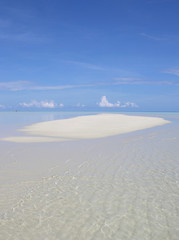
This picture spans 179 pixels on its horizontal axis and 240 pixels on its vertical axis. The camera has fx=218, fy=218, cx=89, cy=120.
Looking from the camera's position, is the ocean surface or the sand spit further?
the sand spit

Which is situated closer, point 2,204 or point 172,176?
point 2,204

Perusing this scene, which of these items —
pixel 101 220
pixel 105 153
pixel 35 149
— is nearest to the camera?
pixel 101 220

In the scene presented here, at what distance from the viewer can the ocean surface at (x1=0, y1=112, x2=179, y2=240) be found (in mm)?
5332

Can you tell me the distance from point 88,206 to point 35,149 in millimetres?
9446

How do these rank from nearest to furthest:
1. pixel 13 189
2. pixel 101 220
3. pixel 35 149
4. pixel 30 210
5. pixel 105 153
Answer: pixel 101 220
pixel 30 210
pixel 13 189
pixel 105 153
pixel 35 149

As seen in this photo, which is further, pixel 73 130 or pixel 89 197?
pixel 73 130

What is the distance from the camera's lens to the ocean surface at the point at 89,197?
533cm

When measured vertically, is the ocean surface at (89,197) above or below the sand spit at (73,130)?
below

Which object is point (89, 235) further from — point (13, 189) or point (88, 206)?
point (13, 189)

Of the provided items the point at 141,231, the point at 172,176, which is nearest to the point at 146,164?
the point at 172,176

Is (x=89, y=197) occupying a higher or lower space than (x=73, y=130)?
lower

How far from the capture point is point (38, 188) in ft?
26.5

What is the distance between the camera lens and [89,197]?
7.28 meters

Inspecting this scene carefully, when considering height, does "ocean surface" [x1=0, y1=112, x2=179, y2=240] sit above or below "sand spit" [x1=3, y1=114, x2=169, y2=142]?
below
